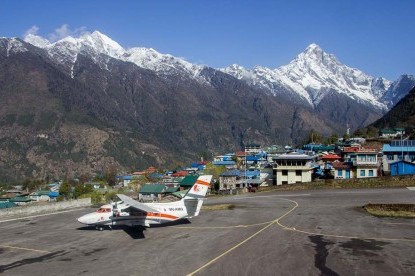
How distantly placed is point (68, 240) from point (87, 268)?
9.31 m

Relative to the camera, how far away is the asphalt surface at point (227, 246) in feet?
89.8

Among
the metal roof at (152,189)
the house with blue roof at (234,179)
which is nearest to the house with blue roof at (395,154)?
the house with blue roof at (234,179)

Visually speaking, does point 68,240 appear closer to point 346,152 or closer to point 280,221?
point 280,221

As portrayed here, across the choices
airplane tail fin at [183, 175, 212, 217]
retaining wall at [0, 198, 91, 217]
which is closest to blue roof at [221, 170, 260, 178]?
retaining wall at [0, 198, 91, 217]

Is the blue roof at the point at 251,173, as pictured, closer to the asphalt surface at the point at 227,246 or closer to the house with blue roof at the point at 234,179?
the house with blue roof at the point at 234,179

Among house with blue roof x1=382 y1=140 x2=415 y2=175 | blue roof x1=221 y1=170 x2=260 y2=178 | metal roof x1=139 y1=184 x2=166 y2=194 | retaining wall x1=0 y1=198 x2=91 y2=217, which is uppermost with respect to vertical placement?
house with blue roof x1=382 y1=140 x2=415 y2=175

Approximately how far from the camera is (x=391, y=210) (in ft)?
151

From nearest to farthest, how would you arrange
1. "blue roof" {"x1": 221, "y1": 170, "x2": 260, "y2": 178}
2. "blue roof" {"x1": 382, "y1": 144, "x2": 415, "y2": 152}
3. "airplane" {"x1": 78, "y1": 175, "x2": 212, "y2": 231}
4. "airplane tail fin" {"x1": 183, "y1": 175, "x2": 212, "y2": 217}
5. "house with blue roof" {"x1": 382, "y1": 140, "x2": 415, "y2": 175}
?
"airplane" {"x1": 78, "y1": 175, "x2": 212, "y2": 231}
"airplane tail fin" {"x1": 183, "y1": 175, "x2": 212, "y2": 217}
"house with blue roof" {"x1": 382, "y1": 140, "x2": 415, "y2": 175}
"blue roof" {"x1": 382, "y1": 144, "x2": 415, "y2": 152}
"blue roof" {"x1": 221, "y1": 170, "x2": 260, "y2": 178}

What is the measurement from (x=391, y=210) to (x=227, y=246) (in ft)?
70.5

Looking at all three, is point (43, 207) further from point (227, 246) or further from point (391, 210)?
point (391, 210)

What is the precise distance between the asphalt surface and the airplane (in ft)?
2.61

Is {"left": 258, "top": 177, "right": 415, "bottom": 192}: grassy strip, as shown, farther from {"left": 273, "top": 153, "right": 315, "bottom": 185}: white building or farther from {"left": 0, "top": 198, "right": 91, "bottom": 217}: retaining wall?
{"left": 0, "top": 198, "right": 91, "bottom": 217}: retaining wall

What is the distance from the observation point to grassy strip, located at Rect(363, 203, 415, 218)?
44.1 metres

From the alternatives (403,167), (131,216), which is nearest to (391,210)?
(131,216)
